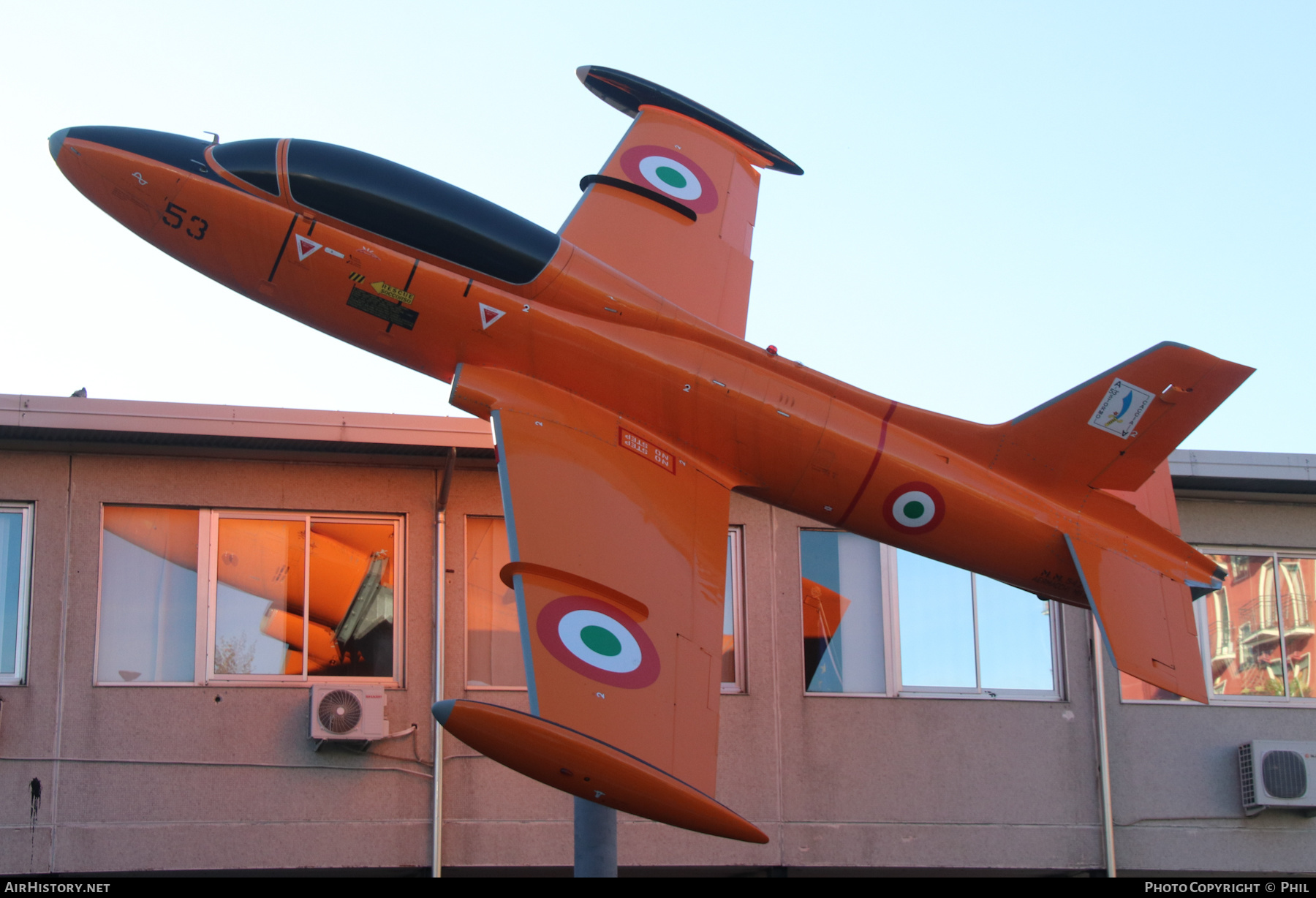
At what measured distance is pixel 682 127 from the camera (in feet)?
50.7

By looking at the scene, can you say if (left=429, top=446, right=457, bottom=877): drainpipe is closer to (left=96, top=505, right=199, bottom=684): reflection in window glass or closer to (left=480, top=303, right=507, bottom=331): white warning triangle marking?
(left=96, top=505, right=199, bottom=684): reflection in window glass

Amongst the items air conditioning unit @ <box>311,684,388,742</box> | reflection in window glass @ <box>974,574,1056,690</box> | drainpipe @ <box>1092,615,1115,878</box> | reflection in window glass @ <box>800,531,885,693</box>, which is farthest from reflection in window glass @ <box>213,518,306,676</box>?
drainpipe @ <box>1092,615,1115,878</box>

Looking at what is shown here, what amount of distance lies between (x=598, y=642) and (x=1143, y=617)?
502cm

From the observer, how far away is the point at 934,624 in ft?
47.7

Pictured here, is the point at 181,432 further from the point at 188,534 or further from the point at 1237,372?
the point at 1237,372

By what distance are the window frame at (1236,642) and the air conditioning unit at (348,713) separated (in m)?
8.23

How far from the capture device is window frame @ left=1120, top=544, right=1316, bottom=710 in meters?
14.4

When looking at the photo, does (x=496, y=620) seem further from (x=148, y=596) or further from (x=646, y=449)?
(x=646, y=449)

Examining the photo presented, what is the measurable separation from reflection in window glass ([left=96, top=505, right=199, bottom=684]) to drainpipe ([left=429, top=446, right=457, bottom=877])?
249 centimetres

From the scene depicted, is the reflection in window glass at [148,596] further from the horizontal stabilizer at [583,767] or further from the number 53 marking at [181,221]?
the horizontal stabilizer at [583,767]

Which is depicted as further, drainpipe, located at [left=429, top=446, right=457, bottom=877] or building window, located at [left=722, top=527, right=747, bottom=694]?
building window, located at [left=722, top=527, right=747, bottom=694]

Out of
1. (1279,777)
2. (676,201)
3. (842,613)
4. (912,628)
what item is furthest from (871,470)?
(1279,777)

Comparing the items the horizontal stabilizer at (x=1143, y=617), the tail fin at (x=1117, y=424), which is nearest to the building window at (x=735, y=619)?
the tail fin at (x=1117, y=424)

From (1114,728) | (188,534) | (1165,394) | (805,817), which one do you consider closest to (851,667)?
(805,817)
